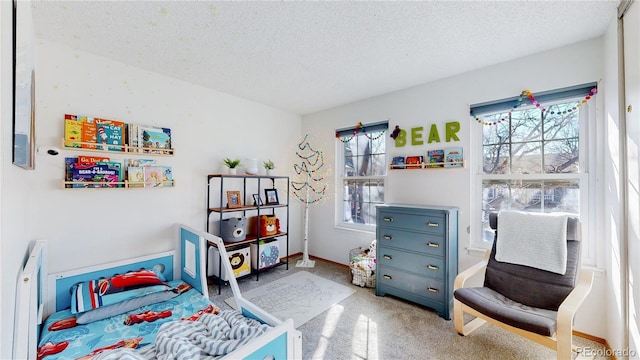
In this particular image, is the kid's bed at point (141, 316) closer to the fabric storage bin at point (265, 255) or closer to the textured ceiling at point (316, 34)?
the fabric storage bin at point (265, 255)

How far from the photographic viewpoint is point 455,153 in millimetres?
2693

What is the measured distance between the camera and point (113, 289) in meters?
1.93

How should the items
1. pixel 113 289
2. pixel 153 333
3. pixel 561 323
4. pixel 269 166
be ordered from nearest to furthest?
pixel 561 323
pixel 153 333
pixel 113 289
pixel 269 166

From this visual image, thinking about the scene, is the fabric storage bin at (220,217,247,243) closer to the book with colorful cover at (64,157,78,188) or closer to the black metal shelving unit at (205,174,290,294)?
the black metal shelving unit at (205,174,290,294)

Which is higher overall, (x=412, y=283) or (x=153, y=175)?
(x=153, y=175)

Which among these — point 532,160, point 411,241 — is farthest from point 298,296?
point 532,160

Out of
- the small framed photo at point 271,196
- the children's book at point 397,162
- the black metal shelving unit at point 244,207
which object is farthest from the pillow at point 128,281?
the children's book at point 397,162

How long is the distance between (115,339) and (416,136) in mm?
3139

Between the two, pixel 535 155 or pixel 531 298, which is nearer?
pixel 531 298

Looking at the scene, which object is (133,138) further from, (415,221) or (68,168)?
(415,221)

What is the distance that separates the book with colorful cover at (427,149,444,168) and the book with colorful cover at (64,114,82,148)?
3.30m

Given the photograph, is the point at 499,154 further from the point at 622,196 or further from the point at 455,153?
the point at 622,196

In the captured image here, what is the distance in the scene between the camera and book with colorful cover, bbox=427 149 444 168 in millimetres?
2773

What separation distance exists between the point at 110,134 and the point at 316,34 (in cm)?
205
